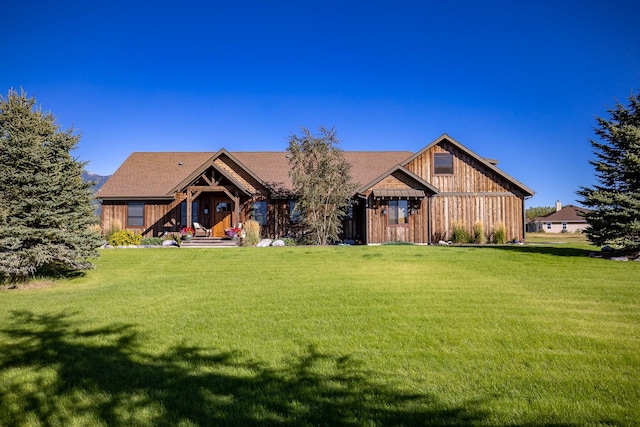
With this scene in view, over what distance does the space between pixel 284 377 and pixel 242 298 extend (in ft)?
12.7

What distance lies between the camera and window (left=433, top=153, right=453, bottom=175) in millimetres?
23594

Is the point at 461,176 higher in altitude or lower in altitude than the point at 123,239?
higher

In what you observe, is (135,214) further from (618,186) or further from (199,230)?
(618,186)

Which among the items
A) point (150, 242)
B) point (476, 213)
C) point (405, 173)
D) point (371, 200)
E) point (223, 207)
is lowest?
point (150, 242)

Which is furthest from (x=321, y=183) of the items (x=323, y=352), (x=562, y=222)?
(x=562, y=222)

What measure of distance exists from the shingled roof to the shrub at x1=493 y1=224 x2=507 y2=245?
8.16m

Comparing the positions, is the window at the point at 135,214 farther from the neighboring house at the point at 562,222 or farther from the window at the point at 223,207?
the neighboring house at the point at 562,222

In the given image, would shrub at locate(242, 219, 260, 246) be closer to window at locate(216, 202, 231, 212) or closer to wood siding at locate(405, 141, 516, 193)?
window at locate(216, 202, 231, 212)

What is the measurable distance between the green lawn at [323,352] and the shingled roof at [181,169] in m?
16.2

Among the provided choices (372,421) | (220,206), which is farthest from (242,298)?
(220,206)

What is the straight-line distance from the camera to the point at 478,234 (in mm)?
22156

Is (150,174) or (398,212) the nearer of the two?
(398,212)

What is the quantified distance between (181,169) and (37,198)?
58.5 ft

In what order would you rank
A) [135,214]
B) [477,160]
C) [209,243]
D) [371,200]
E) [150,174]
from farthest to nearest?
[150,174], [135,214], [477,160], [371,200], [209,243]
